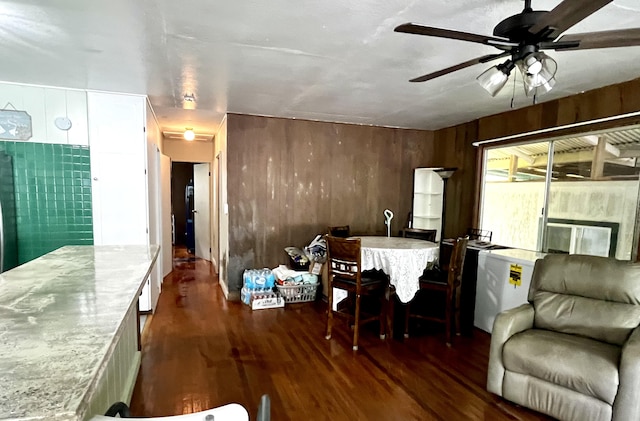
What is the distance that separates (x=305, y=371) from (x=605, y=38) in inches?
107

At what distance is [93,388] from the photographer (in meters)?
0.74

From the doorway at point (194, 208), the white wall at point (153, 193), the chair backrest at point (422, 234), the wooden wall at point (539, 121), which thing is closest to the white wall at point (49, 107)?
the white wall at point (153, 193)

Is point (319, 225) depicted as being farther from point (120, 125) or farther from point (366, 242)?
point (120, 125)

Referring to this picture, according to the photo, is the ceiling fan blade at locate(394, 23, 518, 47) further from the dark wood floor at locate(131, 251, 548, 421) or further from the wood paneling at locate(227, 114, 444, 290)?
the wood paneling at locate(227, 114, 444, 290)

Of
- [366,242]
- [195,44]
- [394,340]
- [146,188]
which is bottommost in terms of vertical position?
[394,340]

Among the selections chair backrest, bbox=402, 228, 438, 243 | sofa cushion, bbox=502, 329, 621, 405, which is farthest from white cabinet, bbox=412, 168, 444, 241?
sofa cushion, bbox=502, 329, 621, 405

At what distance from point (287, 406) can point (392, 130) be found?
403 cm

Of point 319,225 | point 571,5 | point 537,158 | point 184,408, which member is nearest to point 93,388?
point 184,408

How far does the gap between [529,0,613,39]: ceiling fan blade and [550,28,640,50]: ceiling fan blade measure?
91 mm

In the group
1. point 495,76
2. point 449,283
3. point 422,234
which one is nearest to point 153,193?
point 422,234

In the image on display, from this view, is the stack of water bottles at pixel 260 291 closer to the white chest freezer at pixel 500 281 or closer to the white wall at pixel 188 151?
the white chest freezer at pixel 500 281

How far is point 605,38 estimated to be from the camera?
1518 mm

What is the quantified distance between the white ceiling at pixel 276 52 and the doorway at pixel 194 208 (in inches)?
114

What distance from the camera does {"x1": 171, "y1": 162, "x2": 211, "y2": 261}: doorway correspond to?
6.61 meters
